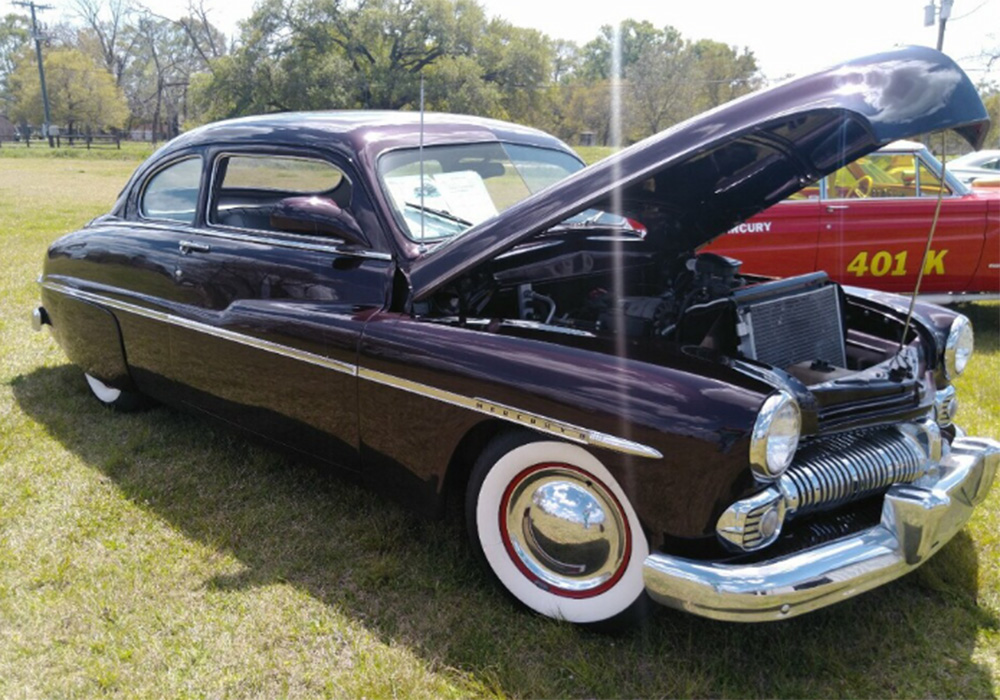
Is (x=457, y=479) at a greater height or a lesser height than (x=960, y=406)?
greater

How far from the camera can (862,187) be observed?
6105mm

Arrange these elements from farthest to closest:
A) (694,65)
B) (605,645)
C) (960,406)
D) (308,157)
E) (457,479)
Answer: (694,65)
(960,406)
(308,157)
(457,479)
(605,645)

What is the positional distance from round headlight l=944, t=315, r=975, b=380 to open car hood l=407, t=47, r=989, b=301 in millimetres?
746

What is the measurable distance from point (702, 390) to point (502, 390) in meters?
0.56

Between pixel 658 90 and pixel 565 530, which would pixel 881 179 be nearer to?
pixel 565 530

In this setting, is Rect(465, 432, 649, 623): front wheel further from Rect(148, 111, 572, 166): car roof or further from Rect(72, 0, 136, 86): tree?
Rect(72, 0, 136, 86): tree

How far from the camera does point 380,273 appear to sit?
9.24 ft

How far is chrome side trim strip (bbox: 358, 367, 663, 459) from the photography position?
2.11 metres

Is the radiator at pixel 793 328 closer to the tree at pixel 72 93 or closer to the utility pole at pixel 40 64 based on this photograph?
the utility pole at pixel 40 64

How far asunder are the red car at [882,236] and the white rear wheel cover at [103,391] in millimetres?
4125

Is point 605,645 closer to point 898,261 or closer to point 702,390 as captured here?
point 702,390

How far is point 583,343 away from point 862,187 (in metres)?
4.63

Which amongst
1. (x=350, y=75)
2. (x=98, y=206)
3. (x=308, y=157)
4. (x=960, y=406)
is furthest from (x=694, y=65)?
(x=350, y=75)

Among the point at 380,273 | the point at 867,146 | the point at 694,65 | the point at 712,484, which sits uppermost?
the point at 694,65
